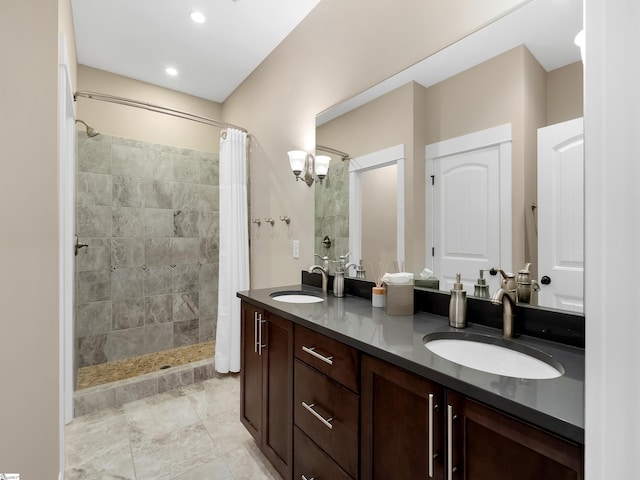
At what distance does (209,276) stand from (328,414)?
2.63m

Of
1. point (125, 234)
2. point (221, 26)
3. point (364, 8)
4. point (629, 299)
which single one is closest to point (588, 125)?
point (629, 299)

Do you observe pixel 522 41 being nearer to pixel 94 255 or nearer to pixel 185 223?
pixel 185 223

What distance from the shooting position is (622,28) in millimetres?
483

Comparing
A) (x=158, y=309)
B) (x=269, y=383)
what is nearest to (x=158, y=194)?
(x=158, y=309)

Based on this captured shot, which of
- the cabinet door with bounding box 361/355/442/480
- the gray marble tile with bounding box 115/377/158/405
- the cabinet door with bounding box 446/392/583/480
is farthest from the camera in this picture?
the gray marble tile with bounding box 115/377/158/405

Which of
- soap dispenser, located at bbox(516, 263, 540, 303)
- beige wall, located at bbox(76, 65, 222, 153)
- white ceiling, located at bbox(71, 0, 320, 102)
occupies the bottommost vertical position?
soap dispenser, located at bbox(516, 263, 540, 303)

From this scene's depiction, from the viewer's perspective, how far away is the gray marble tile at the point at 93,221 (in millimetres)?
2800

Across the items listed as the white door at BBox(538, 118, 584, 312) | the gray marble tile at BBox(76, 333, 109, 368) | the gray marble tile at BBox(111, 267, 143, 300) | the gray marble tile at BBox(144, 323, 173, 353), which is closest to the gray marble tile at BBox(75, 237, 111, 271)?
the gray marble tile at BBox(111, 267, 143, 300)

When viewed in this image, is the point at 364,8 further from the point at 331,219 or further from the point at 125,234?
the point at 125,234

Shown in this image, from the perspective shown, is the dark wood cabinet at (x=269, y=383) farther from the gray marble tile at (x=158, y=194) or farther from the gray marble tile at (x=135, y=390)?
the gray marble tile at (x=158, y=194)

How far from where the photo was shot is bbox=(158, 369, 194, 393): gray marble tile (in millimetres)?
2557

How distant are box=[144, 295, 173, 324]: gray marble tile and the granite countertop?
81.3 inches

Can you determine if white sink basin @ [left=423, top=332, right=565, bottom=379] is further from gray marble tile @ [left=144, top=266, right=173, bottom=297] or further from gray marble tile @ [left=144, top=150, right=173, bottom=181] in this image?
gray marble tile @ [left=144, top=150, right=173, bottom=181]

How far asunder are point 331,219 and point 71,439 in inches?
83.8
